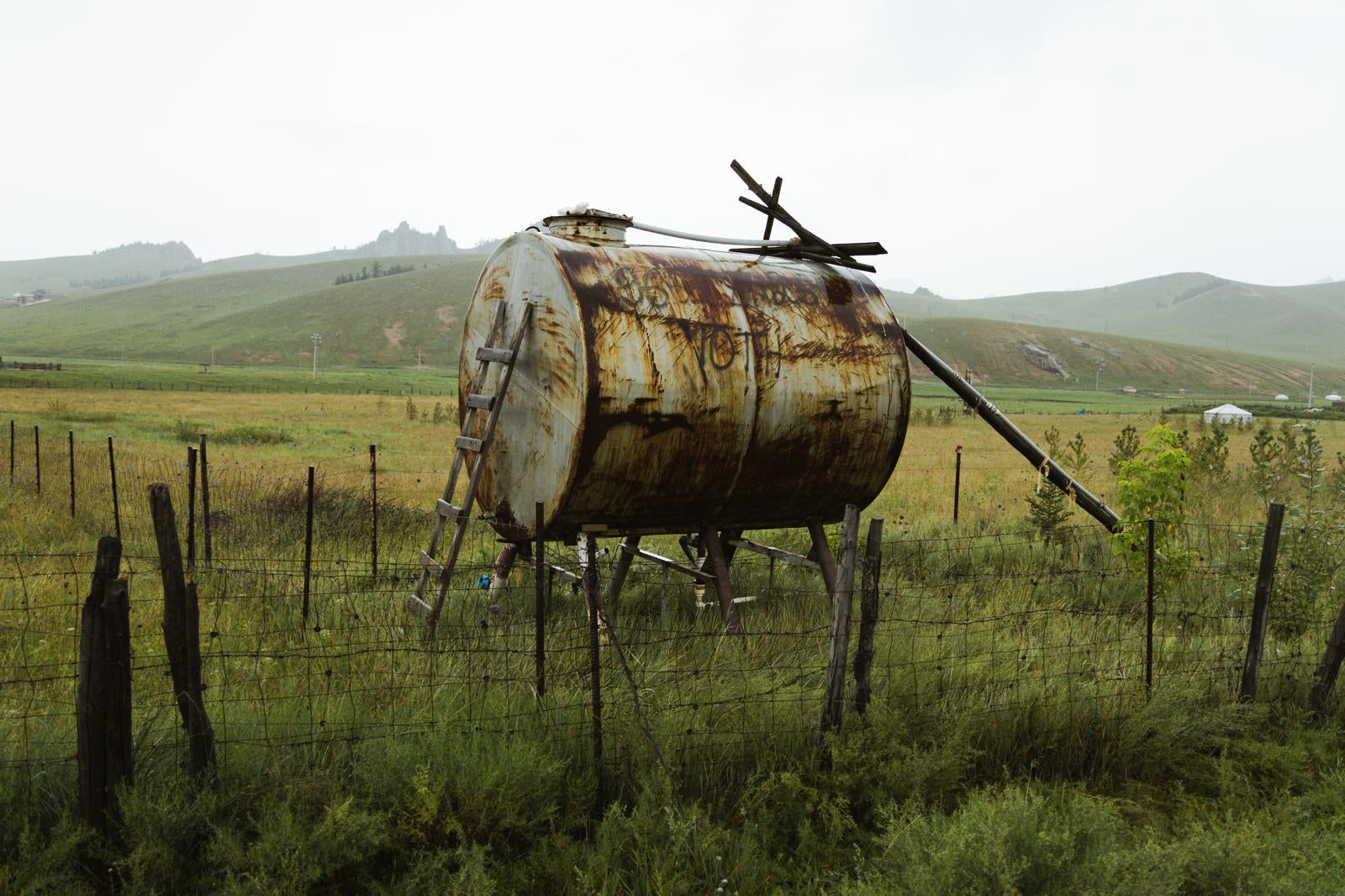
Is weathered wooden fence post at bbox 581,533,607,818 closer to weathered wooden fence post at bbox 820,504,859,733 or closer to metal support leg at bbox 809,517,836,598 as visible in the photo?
weathered wooden fence post at bbox 820,504,859,733

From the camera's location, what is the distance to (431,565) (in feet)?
24.9

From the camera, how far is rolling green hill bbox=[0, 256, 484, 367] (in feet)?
420

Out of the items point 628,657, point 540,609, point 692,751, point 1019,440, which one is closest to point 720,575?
point 628,657

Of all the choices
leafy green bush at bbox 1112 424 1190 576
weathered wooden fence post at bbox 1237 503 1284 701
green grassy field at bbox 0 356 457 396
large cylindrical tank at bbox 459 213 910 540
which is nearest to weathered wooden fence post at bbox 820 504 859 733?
large cylindrical tank at bbox 459 213 910 540

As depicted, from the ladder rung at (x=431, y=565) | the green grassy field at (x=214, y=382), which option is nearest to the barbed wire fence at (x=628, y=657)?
the ladder rung at (x=431, y=565)

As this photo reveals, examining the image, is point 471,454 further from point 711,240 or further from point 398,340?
point 398,340

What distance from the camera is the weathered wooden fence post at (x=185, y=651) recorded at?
4488 millimetres

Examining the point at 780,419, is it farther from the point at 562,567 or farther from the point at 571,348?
the point at 562,567

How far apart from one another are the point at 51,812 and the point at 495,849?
6.87ft

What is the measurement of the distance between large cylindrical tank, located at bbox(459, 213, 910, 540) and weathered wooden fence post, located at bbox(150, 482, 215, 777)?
2875mm

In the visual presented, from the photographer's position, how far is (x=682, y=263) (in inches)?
296

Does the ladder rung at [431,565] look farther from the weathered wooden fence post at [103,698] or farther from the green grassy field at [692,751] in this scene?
the weathered wooden fence post at [103,698]

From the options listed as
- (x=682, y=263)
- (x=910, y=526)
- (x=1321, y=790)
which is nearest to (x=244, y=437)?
(x=910, y=526)

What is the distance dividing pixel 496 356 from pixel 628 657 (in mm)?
2603
